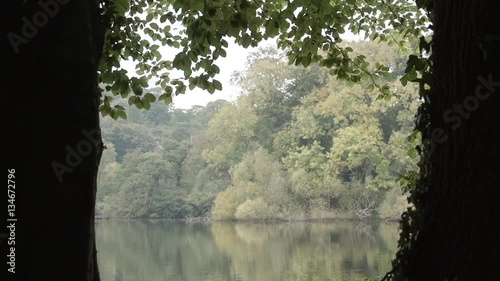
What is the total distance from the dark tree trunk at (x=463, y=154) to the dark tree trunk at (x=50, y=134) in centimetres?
93

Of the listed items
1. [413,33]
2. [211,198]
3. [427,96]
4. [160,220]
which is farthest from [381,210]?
[427,96]

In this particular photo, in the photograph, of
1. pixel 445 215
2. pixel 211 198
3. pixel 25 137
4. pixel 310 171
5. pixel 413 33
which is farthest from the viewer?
pixel 211 198

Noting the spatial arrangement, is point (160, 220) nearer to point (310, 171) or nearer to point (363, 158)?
point (310, 171)

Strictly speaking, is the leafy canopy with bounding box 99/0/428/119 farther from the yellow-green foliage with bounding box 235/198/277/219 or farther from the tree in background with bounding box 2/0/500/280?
the yellow-green foliage with bounding box 235/198/277/219

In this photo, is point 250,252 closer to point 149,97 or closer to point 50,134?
point 149,97

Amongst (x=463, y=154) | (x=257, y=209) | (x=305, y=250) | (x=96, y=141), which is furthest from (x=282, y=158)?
(x=463, y=154)

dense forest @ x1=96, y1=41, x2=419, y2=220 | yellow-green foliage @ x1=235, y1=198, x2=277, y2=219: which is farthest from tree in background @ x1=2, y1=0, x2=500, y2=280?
yellow-green foliage @ x1=235, y1=198, x2=277, y2=219

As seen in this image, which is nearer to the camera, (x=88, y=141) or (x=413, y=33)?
(x=88, y=141)

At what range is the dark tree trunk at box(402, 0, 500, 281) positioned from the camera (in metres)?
1.28

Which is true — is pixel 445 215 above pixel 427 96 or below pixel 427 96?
below

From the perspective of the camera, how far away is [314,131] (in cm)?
3806

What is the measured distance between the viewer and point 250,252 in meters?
24.4

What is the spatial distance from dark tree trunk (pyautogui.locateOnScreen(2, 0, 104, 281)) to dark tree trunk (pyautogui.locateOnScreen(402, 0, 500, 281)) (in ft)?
3.07

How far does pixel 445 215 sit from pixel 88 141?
3.29 feet
